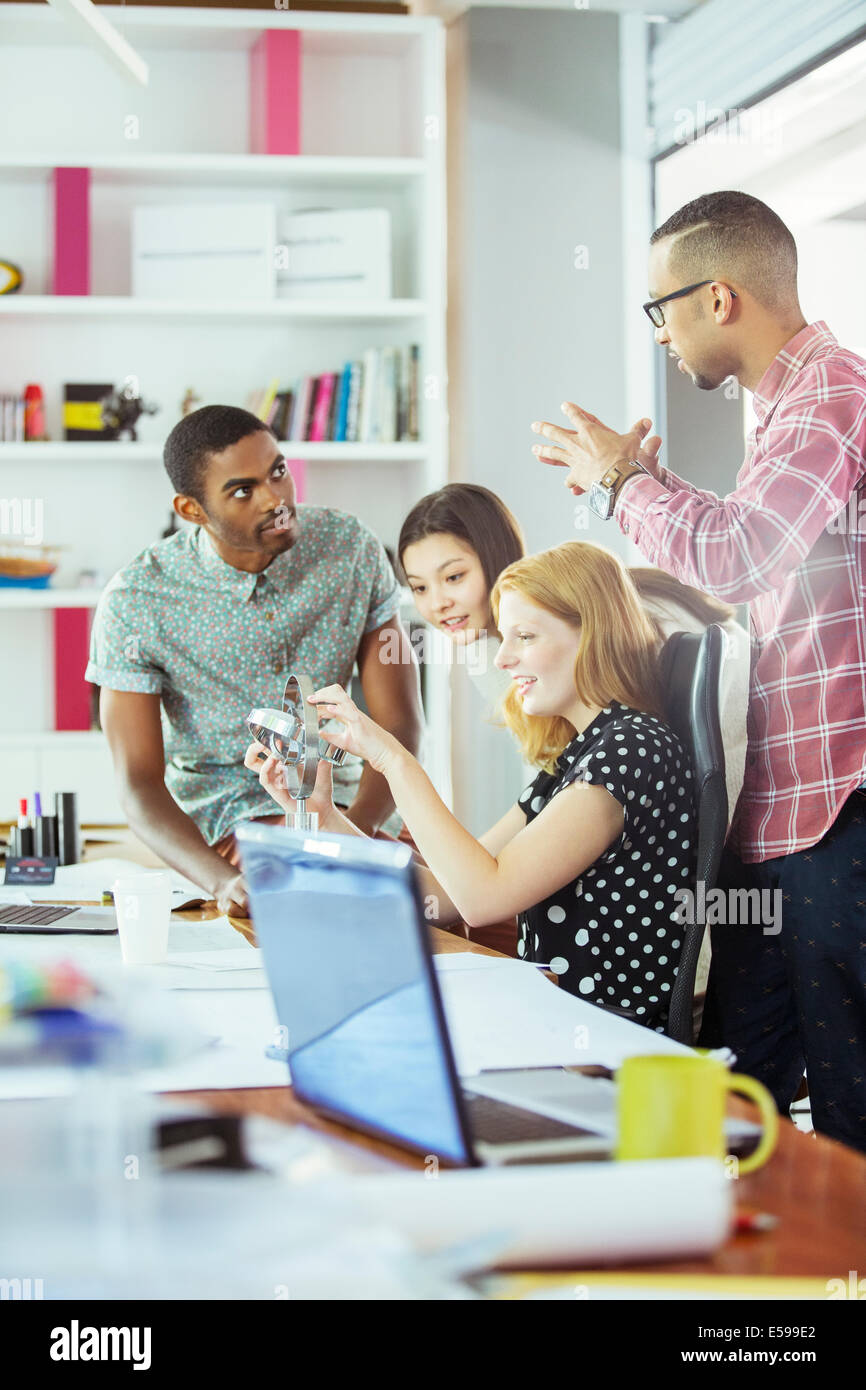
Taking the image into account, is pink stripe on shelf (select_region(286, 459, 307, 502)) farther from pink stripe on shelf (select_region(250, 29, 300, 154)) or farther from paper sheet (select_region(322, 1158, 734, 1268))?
paper sheet (select_region(322, 1158, 734, 1268))

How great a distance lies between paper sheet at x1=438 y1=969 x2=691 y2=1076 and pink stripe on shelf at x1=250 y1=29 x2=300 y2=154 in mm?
2963

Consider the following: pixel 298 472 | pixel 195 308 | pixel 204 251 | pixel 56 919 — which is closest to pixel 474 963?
pixel 56 919

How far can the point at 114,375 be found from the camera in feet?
12.7

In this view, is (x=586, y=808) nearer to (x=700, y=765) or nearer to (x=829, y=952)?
(x=700, y=765)

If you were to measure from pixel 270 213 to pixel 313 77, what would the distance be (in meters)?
0.56

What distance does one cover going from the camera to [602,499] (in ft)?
6.29

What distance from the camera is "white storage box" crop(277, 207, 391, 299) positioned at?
3729mm

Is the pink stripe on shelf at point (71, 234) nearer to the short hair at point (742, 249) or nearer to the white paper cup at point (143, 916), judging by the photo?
the short hair at point (742, 249)

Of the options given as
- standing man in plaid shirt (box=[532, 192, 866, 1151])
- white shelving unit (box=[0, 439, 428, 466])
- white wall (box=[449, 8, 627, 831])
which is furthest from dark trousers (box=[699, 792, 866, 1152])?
white shelving unit (box=[0, 439, 428, 466])

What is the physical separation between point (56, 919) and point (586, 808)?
0.75 metres

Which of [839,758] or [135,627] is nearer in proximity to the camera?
[839,758]

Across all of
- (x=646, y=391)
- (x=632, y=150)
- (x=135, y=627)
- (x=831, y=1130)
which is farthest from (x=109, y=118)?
(x=831, y=1130)
